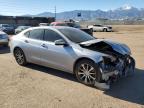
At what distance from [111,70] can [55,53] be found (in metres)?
1.87

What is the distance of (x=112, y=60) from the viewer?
266 inches

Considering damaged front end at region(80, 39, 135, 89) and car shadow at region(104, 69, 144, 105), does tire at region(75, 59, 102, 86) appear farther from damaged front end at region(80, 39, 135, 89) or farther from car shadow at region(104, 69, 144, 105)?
car shadow at region(104, 69, 144, 105)

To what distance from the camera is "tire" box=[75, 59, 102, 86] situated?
258 inches

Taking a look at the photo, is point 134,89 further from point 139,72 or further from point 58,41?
point 58,41

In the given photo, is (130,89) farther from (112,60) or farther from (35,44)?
(35,44)

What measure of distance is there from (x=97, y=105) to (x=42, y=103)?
48.7 inches

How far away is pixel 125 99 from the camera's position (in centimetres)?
598

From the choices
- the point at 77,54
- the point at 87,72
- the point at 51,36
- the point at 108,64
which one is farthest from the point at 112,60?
the point at 51,36

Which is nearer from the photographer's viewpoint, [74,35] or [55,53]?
[55,53]

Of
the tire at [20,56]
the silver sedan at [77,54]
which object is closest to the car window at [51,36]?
the silver sedan at [77,54]

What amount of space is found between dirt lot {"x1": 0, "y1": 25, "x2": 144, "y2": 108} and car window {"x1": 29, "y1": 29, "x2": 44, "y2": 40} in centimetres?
115

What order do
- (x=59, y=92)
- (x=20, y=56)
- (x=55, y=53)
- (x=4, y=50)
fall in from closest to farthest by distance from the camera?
(x=59, y=92) < (x=55, y=53) < (x=20, y=56) < (x=4, y=50)

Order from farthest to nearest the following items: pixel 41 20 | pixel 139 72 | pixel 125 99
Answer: pixel 41 20
pixel 139 72
pixel 125 99

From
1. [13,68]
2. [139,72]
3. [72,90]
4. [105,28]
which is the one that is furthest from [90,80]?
[105,28]
